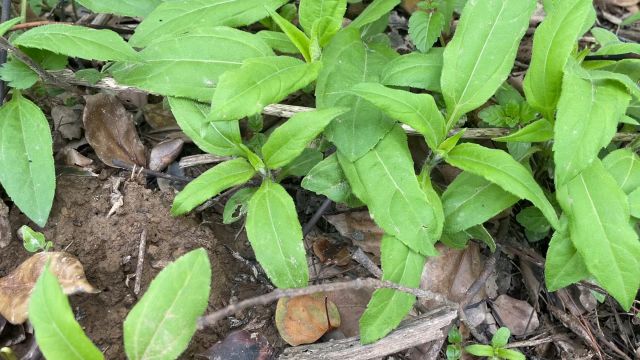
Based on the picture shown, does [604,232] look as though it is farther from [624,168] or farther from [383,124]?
[383,124]

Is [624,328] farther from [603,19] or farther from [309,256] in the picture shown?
[603,19]

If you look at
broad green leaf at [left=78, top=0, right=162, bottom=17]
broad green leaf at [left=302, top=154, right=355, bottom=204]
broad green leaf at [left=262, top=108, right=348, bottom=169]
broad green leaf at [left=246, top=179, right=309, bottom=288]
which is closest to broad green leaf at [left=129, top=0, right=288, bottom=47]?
broad green leaf at [left=78, top=0, right=162, bottom=17]

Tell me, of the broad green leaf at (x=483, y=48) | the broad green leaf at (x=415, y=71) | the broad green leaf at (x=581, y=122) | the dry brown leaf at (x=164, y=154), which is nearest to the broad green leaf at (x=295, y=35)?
the broad green leaf at (x=415, y=71)

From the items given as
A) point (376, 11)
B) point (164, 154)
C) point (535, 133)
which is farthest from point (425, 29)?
point (164, 154)

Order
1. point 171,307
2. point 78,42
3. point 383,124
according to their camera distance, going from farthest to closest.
Result: point 383,124, point 78,42, point 171,307

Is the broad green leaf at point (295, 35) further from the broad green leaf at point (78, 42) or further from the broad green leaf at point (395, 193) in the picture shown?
the broad green leaf at point (78, 42)

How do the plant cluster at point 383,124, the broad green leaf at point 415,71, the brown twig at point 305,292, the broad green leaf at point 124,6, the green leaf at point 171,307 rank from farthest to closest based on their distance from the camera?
1. the broad green leaf at point 124,6
2. the broad green leaf at point 415,71
3. the plant cluster at point 383,124
4. the green leaf at point 171,307
5. the brown twig at point 305,292
